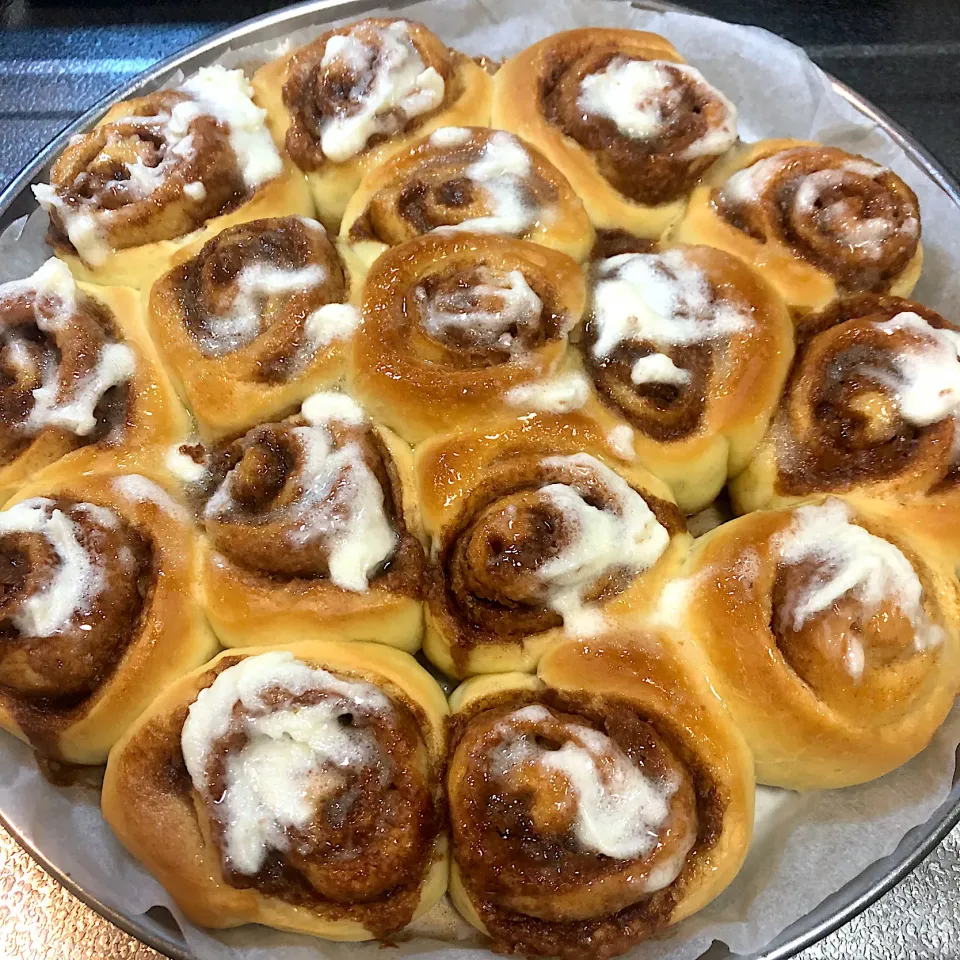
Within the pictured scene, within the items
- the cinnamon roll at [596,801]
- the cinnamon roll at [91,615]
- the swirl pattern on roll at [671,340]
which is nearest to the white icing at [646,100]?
the swirl pattern on roll at [671,340]

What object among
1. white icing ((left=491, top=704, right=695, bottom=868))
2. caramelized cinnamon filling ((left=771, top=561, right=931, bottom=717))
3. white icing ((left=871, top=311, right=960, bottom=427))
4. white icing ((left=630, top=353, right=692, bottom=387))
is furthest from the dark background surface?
white icing ((left=491, top=704, right=695, bottom=868))

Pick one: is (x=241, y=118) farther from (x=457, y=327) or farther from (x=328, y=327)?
(x=457, y=327)

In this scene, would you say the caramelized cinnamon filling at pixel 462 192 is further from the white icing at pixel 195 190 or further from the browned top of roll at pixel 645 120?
the white icing at pixel 195 190

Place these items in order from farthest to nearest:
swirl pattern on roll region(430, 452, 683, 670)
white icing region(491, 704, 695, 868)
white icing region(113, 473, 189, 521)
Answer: white icing region(113, 473, 189, 521) → swirl pattern on roll region(430, 452, 683, 670) → white icing region(491, 704, 695, 868)

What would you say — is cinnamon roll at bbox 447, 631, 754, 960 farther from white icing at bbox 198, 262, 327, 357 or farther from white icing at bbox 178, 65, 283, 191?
white icing at bbox 178, 65, 283, 191

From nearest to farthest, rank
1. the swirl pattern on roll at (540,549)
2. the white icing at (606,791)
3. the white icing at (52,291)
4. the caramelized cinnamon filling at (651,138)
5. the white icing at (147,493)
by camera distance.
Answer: the white icing at (606,791), the swirl pattern on roll at (540,549), the white icing at (147,493), the white icing at (52,291), the caramelized cinnamon filling at (651,138)

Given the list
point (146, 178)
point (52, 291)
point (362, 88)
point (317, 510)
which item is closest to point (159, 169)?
point (146, 178)
